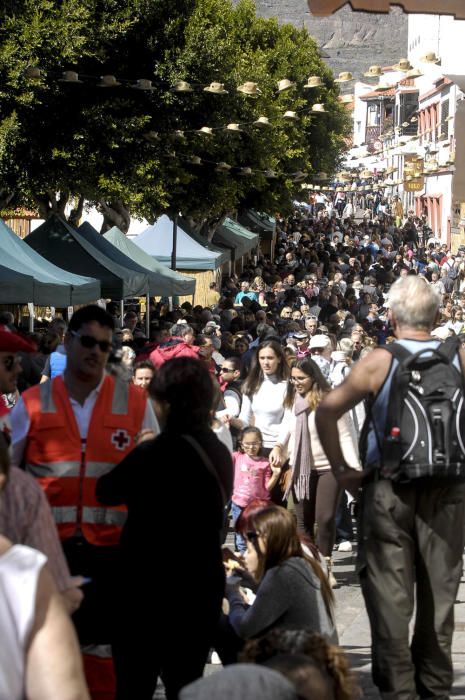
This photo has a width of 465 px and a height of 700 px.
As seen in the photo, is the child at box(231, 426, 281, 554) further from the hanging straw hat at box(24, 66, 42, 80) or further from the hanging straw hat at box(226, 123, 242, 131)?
the hanging straw hat at box(226, 123, 242, 131)

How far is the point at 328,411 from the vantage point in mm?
5164

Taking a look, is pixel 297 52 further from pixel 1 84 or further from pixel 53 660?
pixel 53 660

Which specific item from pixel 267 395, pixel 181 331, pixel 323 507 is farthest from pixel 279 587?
pixel 181 331

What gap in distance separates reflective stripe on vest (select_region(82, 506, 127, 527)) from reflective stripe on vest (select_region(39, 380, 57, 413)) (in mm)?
378

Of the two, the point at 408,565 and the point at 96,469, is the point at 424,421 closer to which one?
the point at 408,565

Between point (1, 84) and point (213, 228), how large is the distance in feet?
64.8

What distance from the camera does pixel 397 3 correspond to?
5.98m

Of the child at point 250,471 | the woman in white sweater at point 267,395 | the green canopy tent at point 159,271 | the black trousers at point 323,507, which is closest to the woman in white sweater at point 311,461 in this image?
the black trousers at point 323,507

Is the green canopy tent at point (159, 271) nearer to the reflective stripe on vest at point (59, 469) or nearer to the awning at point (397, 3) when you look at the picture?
the awning at point (397, 3)

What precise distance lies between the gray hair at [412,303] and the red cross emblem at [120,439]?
1076 mm

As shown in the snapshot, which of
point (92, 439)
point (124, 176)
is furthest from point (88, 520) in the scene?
point (124, 176)

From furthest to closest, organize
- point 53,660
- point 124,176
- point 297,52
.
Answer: point 297,52 < point 124,176 < point 53,660

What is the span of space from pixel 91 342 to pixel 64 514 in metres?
0.64

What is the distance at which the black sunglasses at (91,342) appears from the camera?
17.2ft
